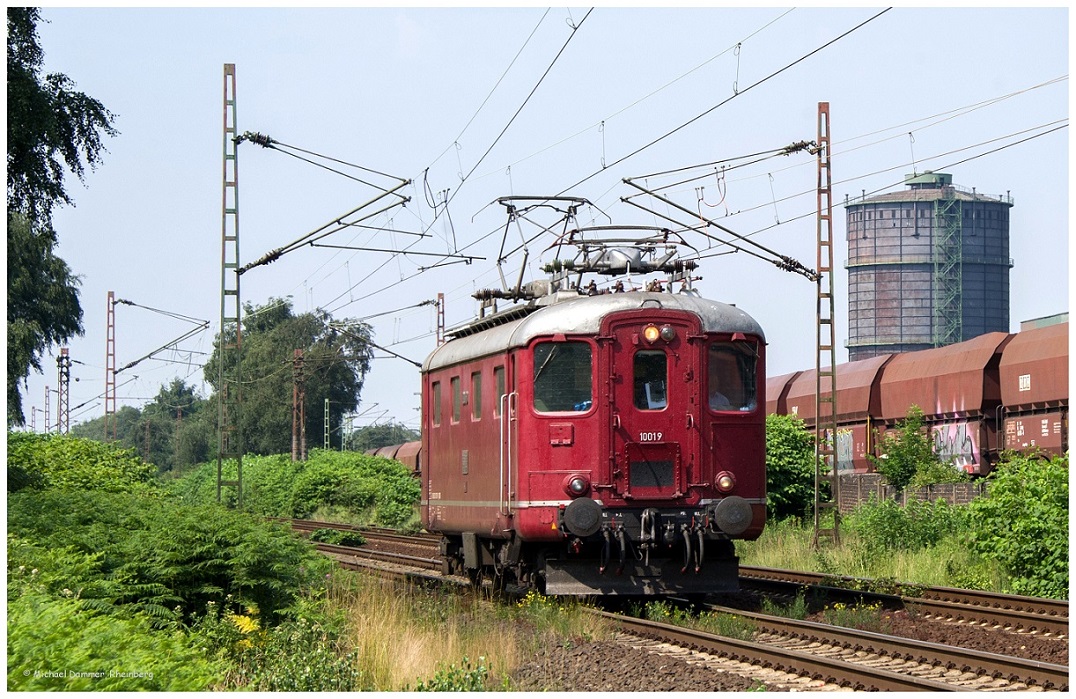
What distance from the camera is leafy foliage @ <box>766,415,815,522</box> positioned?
27.6 m

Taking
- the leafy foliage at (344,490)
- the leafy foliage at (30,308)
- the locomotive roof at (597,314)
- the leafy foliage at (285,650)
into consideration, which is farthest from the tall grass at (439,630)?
the leafy foliage at (344,490)

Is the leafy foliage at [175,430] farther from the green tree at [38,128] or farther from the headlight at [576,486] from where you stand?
the headlight at [576,486]

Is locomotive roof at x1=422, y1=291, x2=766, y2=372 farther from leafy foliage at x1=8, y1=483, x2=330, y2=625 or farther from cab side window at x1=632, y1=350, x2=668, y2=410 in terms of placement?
leafy foliage at x1=8, y1=483, x2=330, y2=625

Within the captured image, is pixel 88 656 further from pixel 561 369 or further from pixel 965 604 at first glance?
pixel 965 604

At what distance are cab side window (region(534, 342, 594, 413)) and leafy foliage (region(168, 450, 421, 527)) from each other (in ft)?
94.5

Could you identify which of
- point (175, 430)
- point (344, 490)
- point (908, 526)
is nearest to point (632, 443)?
point (908, 526)

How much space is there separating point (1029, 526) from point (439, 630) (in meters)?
7.46

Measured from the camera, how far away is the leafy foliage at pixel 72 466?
90.3 ft

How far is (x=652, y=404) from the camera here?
15094mm

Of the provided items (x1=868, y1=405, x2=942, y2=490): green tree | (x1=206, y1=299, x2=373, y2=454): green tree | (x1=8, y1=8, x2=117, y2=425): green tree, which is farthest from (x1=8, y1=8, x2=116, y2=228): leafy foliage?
(x1=206, y1=299, x2=373, y2=454): green tree

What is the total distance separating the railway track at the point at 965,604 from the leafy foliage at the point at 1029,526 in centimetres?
91

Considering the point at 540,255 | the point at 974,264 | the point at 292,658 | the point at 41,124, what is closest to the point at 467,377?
the point at 540,255

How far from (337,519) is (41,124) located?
25.6m

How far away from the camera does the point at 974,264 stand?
112 meters
